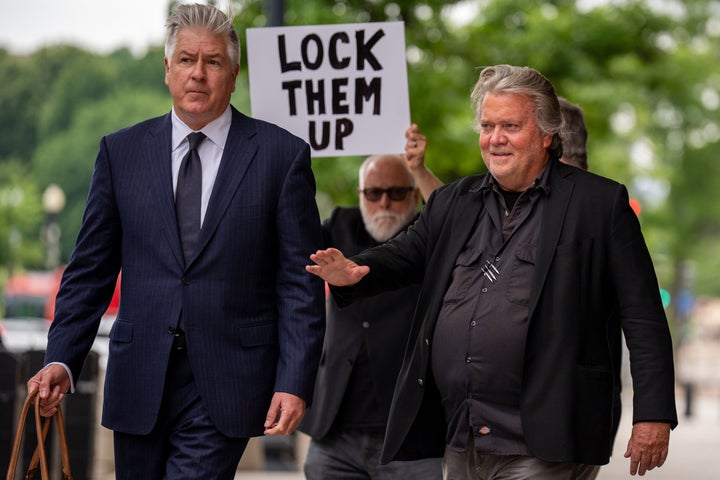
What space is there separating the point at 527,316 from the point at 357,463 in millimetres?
1632

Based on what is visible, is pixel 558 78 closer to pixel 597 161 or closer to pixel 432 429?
pixel 597 161

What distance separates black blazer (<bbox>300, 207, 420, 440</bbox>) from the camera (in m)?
5.79

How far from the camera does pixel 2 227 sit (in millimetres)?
53625

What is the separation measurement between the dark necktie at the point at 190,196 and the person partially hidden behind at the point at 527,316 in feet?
1.40

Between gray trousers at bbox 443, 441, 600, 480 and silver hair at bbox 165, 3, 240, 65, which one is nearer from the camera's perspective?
gray trousers at bbox 443, 441, 600, 480

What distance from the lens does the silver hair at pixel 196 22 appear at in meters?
4.64

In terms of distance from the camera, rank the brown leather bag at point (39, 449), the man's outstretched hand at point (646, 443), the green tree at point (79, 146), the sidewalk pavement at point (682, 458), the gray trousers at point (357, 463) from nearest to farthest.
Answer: the brown leather bag at point (39, 449) < the man's outstretched hand at point (646, 443) < the gray trousers at point (357, 463) < the sidewalk pavement at point (682, 458) < the green tree at point (79, 146)

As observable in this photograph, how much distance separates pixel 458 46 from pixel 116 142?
39.6ft

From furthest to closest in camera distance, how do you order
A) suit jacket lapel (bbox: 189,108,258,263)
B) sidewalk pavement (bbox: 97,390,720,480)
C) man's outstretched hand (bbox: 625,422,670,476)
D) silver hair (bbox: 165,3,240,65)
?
sidewalk pavement (bbox: 97,390,720,480) → silver hair (bbox: 165,3,240,65) → suit jacket lapel (bbox: 189,108,258,263) → man's outstretched hand (bbox: 625,422,670,476)

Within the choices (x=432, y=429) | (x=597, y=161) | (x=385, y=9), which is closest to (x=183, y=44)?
(x=432, y=429)

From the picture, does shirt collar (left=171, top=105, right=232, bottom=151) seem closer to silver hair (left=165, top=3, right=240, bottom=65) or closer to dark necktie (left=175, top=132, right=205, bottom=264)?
dark necktie (left=175, top=132, right=205, bottom=264)

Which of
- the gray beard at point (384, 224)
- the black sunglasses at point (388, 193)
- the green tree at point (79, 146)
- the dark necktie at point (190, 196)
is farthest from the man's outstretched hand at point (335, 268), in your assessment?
the green tree at point (79, 146)

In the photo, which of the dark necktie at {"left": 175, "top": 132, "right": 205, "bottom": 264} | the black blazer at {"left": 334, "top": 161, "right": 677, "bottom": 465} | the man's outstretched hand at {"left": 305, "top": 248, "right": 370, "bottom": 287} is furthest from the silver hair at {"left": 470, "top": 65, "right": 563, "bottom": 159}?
the dark necktie at {"left": 175, "top": 132, "right": 205, "bottom": 264}

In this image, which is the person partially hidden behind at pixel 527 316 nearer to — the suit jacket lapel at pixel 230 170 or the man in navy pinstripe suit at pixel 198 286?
the man in navy pinstripe suit at pixel 198 286
